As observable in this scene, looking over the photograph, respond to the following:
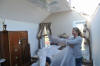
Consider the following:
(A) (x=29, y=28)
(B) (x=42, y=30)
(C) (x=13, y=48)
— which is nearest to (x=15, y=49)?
(C) (x=13, y=48)

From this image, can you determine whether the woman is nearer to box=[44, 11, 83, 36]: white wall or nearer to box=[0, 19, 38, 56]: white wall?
box=[0, 19, 38, 56]: white wall

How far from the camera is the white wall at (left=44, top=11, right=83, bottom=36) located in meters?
4.61

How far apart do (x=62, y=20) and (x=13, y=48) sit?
286 cm

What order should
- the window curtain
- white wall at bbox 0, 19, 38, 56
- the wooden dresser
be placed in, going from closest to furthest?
the wooden dresser < white wall at bbox 0, 19, 38, 56 < the window curtain

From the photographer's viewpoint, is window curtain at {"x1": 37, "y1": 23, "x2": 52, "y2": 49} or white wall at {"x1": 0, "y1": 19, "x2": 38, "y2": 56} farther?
window curtain at {"x1": 37, "y1": 23, "x2": 52, "y2": 49}

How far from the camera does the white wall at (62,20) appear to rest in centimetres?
461

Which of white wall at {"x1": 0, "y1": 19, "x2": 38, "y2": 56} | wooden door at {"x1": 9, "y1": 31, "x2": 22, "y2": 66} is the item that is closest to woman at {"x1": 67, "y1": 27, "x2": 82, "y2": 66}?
wooden door at {"x1": 9, "y1": 31, "x2": 22, "y2": 66}

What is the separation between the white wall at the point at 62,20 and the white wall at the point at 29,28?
2.69 ft

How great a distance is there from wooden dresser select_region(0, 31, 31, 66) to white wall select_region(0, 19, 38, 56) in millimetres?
758

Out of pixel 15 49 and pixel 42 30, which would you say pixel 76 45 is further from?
pixel 42 30

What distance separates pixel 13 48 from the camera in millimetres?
2490

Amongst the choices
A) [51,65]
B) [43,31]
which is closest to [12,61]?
[51,65]

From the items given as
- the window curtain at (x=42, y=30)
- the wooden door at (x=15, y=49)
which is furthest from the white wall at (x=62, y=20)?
the wooden door at (x=15, y=49)

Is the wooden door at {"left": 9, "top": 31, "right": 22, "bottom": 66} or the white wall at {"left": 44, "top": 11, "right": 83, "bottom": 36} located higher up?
the white wall at {"left": 44, "top": 11, "right": 83, "bottom": 36}
